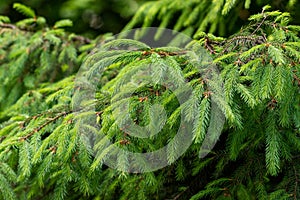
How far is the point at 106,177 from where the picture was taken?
7.28 ft

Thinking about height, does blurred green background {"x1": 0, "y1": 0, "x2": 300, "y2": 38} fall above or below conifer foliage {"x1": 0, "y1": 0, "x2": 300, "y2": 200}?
below

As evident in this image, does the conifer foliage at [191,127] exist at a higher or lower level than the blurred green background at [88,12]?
higher

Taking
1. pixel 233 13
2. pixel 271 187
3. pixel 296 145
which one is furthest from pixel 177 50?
pixel 233 13

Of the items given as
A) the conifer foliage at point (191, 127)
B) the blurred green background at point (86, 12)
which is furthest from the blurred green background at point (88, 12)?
the conifer foliage at point (191, 127)

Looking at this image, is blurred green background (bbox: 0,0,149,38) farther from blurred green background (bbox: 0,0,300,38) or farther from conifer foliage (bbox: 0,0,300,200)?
conifer foliage (bbox: 0,0,300,200)

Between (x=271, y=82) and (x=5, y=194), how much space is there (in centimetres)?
111

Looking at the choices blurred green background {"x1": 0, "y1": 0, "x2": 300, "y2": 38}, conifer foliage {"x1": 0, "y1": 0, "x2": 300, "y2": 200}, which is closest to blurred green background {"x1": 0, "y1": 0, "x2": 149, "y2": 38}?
blurred green background {"x1": 0, "y1": 0, "x2": 300, "y2": 38}

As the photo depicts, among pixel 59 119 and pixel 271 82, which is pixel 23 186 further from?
pixel 271 82

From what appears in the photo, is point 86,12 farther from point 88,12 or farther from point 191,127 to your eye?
point 191,127

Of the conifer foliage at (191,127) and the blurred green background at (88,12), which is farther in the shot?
the blurred green background at (88,12)

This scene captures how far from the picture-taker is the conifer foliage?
1588 millimetres

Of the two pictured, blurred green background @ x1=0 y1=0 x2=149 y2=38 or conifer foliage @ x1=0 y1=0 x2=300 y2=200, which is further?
blurred green background @ x1=0 y1=0 x2=149 y2=38

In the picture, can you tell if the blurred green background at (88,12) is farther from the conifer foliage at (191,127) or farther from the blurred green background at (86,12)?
the conifer foliage at (191,127)

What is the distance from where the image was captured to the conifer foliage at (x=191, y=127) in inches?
62.5
